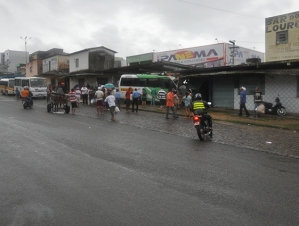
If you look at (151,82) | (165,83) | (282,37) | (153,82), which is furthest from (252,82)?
(282,37)

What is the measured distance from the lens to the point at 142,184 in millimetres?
6129

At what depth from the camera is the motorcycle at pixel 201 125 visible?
1157 centimetres

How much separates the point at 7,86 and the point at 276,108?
3732 cm

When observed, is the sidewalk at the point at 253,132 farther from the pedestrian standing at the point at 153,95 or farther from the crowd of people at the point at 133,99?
the pedestrian standing at the point at 153,95

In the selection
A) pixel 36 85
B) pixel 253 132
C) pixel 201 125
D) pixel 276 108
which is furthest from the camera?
pixel 36 85

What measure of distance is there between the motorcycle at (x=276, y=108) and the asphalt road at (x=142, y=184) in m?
11.3

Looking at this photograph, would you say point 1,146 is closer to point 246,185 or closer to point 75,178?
point 75,178

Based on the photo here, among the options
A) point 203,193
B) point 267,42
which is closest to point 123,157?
point 203,193

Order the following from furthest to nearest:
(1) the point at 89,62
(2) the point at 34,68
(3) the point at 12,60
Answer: (3) the point at 12,60 → (2) the point at 34,68 → (1) the point at 89,62

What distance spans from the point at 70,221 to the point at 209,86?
2208 cm

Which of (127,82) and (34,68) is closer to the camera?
(127,82)

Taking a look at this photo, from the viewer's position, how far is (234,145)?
36.2 ft

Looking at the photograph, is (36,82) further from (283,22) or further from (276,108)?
(276,108)

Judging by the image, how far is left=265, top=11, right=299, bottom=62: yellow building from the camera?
95.7ft
